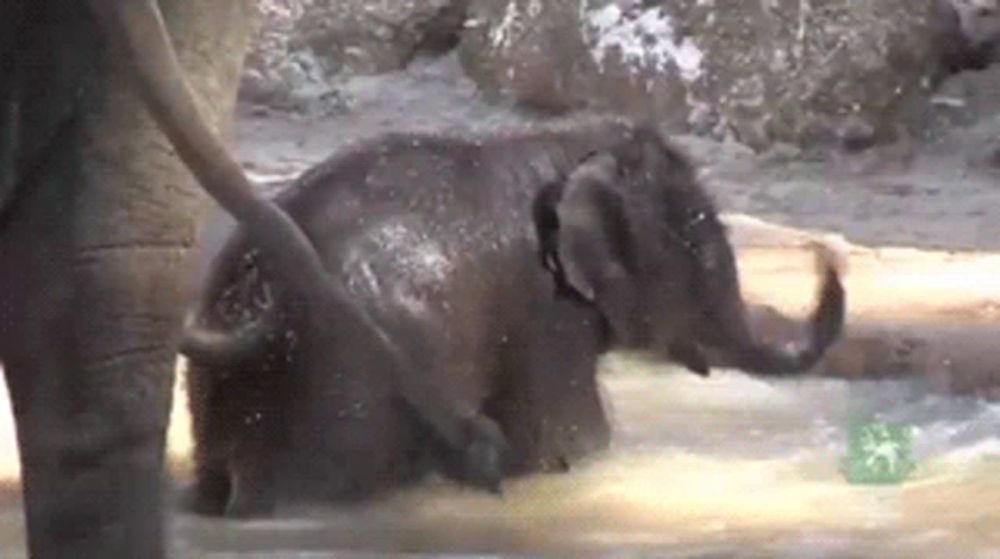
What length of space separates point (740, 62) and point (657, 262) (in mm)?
4439

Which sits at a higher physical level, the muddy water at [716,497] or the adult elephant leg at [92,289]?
the adult elephant leg at [92,289]

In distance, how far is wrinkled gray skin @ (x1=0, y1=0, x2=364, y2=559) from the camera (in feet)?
8.88

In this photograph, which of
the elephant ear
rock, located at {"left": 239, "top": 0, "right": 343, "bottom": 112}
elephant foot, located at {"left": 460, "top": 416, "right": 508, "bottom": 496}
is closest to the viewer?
elephant foot, located at {"left": 460, "top": 416, "right": 508, "bottom": 496}

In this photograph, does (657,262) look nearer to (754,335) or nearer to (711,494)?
(754,335)

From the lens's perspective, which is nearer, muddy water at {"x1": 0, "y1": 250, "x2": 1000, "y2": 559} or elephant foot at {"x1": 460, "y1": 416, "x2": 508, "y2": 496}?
elephant foot at {"x1": 460, "y1": 416, "x2": 508, "y2": 496}

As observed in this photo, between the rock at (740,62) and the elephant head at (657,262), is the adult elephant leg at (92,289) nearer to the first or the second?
the elephant head at (657,262)

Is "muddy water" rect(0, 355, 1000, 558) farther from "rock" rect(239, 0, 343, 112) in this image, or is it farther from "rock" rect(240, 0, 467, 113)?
"rock" rect(240, 0, 467, 113)

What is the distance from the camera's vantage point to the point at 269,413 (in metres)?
4.18

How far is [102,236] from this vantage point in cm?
279

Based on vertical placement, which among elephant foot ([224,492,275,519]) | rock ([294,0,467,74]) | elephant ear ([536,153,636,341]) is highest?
elephant ear ([536,153,636,341])

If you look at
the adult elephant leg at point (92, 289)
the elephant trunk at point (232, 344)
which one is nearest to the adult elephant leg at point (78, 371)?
the adult elephant leg at point (92, 289)

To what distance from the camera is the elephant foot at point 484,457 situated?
3.33 meters

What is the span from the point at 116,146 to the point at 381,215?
163 centimetres

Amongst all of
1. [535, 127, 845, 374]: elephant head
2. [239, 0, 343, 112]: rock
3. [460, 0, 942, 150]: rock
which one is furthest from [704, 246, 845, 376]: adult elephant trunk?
[239, 0, 343, 112]: rock
